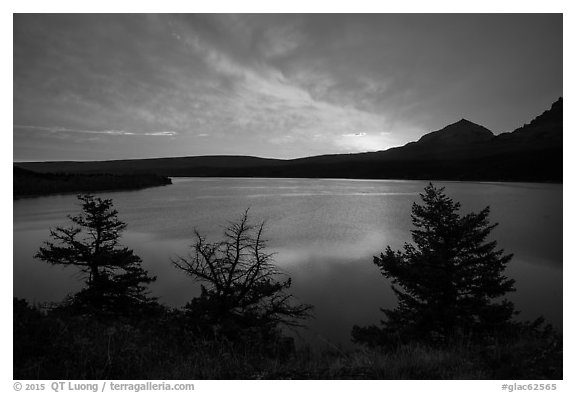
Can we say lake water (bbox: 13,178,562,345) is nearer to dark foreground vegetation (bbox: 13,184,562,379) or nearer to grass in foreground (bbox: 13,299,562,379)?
dark foreground vegetation (bbox: 13,184,562,379)

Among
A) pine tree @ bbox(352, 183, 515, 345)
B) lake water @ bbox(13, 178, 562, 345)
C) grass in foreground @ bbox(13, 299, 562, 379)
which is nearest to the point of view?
grass in foreground @ bbox(13, 299, 562, 379)

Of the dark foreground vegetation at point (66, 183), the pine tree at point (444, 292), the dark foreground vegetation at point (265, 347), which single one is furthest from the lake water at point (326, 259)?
the dark foreground vegetation at point (66, 183)

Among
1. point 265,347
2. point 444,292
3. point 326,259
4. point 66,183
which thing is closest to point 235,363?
point 265,347

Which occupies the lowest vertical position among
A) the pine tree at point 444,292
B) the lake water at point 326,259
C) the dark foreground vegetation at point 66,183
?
Result: the lake water at point 326,259

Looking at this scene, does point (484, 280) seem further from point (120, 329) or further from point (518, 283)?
point (120, 329)

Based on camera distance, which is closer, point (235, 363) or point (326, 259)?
point (235, 363)

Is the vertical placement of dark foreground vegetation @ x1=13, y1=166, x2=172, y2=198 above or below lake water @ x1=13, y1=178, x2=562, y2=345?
above

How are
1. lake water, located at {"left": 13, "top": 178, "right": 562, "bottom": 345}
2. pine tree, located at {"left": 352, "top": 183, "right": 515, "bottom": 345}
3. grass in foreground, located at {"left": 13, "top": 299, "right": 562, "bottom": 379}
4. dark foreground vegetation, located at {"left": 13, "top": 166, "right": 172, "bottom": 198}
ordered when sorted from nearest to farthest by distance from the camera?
grass in foreground, located at {"left": 13, "top": 299, "right": 562, "bottom": 379} < pine tree, located at {"left": 352, "top": 183, "right": 515, "bottom": 345} < lake water, located at {"left": 13, "top": 178, "right": 562, "bottom": 345} < dark foreground vegetation, located at {"left": 13, "top": 166, "right": 172, "bottom": 198}

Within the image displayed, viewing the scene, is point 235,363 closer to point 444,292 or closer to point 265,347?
point 265,347

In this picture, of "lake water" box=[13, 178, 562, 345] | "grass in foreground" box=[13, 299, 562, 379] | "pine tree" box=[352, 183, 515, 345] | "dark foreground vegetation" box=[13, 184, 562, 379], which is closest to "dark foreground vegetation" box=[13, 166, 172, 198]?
"lake water" box=[13, 178, 562, 345]

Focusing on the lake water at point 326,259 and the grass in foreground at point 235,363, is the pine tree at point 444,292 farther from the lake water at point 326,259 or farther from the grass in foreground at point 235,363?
the grass in foreground at point 235,363
